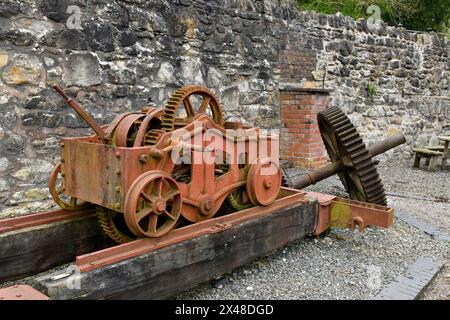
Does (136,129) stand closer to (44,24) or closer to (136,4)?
(44,24)

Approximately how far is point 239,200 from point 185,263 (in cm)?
90

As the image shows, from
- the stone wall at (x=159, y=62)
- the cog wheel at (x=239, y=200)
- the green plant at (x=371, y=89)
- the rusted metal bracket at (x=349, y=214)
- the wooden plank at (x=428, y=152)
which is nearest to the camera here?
the cog wheel at (x=239, y=200)

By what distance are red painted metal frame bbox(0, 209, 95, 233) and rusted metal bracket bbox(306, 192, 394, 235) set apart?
6.49 ft

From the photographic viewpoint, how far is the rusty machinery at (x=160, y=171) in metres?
2.82

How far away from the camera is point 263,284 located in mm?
3477

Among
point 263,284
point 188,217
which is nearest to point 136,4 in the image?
point 188,217

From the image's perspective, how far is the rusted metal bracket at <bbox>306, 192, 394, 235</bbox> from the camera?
3969mm

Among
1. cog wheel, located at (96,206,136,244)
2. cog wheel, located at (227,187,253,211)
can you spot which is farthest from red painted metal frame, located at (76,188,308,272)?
cog wheel, located at (96,206,136,244)

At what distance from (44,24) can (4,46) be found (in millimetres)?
457

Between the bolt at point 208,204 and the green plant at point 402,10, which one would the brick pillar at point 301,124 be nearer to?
the bolt at point 208,204

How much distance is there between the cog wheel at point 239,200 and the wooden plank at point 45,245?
1020mm

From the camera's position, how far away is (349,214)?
4.13m

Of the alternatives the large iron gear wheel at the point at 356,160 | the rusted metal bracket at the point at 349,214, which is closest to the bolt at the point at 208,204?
the rusted metal bracket at the point at 349,214

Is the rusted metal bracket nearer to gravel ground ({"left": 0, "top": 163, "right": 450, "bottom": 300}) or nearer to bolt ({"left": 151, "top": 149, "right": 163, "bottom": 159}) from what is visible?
gravel ground ({"left": 0, "top": 163, "right": 450, "bottom": 300})
